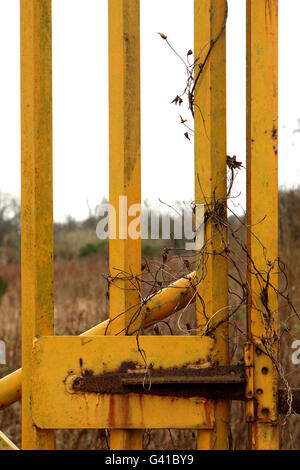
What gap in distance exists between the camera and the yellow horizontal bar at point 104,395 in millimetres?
1631

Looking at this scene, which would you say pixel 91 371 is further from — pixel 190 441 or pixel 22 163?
pixel 190 441

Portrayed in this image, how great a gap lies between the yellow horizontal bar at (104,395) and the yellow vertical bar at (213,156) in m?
0.10

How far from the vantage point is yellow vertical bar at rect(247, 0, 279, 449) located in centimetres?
164

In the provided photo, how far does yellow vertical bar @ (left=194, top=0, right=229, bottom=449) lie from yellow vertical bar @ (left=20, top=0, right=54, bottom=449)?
1.58 ft

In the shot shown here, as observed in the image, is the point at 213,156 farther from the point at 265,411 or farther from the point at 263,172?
the point at 265,411

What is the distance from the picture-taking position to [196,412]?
1.64 meters

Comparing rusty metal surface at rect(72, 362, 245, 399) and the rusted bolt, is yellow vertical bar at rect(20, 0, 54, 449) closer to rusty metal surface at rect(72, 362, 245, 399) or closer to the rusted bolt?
rusty metal surface at rect(72, 362, 245, 399)

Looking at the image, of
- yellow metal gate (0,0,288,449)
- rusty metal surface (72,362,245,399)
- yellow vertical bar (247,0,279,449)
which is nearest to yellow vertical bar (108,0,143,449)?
yellow metal gate (0,0,288,449)

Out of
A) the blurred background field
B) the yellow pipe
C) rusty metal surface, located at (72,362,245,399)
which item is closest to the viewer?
rusty metal surface, located at (72,362,245,399)

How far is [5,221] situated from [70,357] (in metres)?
18.6

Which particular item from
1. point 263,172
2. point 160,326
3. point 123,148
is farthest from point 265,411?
point 160,326

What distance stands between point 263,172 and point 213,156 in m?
0.17

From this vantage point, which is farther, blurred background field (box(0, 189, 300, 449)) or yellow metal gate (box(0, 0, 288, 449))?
blurred background field (box(0, 189, 300, 449))
